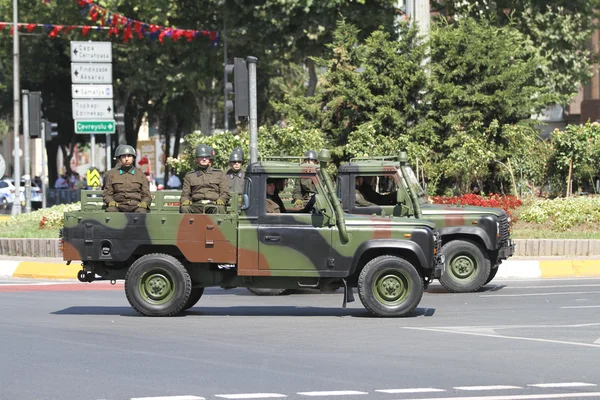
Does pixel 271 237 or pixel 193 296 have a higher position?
pixel 271 237

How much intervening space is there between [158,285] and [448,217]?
16.4 feet

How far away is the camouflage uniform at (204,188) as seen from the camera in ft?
49.9

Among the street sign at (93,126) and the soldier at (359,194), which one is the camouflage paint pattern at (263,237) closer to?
the soldier at (359,194)

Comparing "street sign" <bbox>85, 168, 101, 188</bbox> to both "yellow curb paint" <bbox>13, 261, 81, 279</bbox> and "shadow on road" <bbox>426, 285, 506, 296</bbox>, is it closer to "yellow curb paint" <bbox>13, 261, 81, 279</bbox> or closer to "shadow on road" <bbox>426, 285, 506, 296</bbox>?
"yellow curb paint" <bbox>13, 261, 81, 279</bbox>

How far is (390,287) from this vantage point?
14.6 metres

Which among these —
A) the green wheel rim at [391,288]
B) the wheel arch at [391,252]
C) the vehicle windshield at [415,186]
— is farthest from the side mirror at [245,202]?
the vehicle windshield at [415,186]

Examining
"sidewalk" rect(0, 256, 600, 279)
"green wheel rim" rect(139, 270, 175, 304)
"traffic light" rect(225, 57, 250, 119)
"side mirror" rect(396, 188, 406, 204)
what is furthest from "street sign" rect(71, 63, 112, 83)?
"green wheel rim" rect(139, 270, 175, 304)

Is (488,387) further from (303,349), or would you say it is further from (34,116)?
(34,116)

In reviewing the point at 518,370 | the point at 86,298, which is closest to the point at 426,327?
the point at 518,370

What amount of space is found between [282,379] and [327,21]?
3427 cm

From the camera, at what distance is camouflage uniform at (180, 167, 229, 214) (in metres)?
15.2

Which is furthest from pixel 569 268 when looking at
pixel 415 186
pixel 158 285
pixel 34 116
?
pixel 34 116

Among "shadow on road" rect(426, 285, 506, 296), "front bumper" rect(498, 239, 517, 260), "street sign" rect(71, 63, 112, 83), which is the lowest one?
"shadow on road" rect(426, 285, 506, 296)

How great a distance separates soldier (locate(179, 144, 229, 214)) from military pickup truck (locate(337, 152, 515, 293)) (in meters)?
3.18
